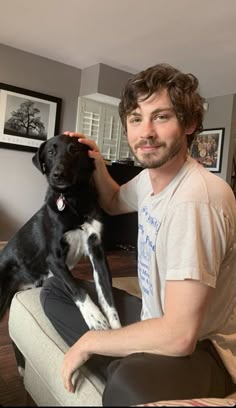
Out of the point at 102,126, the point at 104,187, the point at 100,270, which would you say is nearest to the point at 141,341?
the point at 100,270

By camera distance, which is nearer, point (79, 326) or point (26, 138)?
point (79, 326)

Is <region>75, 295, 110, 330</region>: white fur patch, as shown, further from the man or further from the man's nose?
the man's nose

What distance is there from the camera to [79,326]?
1.19 metres

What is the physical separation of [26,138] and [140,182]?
324 centimetres

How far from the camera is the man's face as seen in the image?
102cm

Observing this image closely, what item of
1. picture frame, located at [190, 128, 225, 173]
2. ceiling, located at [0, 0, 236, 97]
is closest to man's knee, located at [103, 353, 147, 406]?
ceiling, located at [0, 0, 236, 97]

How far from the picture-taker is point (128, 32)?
11.2ft

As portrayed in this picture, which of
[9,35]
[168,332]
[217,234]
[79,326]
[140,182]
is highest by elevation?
[9,35]

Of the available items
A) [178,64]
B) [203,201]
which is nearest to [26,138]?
[178,64]

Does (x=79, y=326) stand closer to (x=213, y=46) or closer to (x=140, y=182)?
(x=140, y=182)

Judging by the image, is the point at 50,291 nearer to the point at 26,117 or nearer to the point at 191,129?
the point at 191,129

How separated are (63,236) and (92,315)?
0.33 meters

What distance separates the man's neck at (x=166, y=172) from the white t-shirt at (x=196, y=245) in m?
0.03

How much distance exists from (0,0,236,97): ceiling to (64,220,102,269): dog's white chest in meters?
2.21
